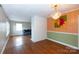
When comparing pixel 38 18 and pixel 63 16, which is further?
pixel 38 18

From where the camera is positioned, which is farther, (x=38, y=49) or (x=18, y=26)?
(x=18, y=26)

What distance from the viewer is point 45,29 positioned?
824 cm

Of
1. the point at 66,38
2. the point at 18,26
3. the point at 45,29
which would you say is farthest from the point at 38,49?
the point at 18,26

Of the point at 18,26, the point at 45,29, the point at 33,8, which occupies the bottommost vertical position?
the point at 45,29

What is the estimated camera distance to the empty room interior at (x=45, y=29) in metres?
4.23

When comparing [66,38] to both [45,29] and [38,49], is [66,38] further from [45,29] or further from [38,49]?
[45,29]

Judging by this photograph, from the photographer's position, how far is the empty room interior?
13.9ft

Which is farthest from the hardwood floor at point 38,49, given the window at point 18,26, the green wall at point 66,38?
the window at point 18,26

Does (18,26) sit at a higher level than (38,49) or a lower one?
higher
